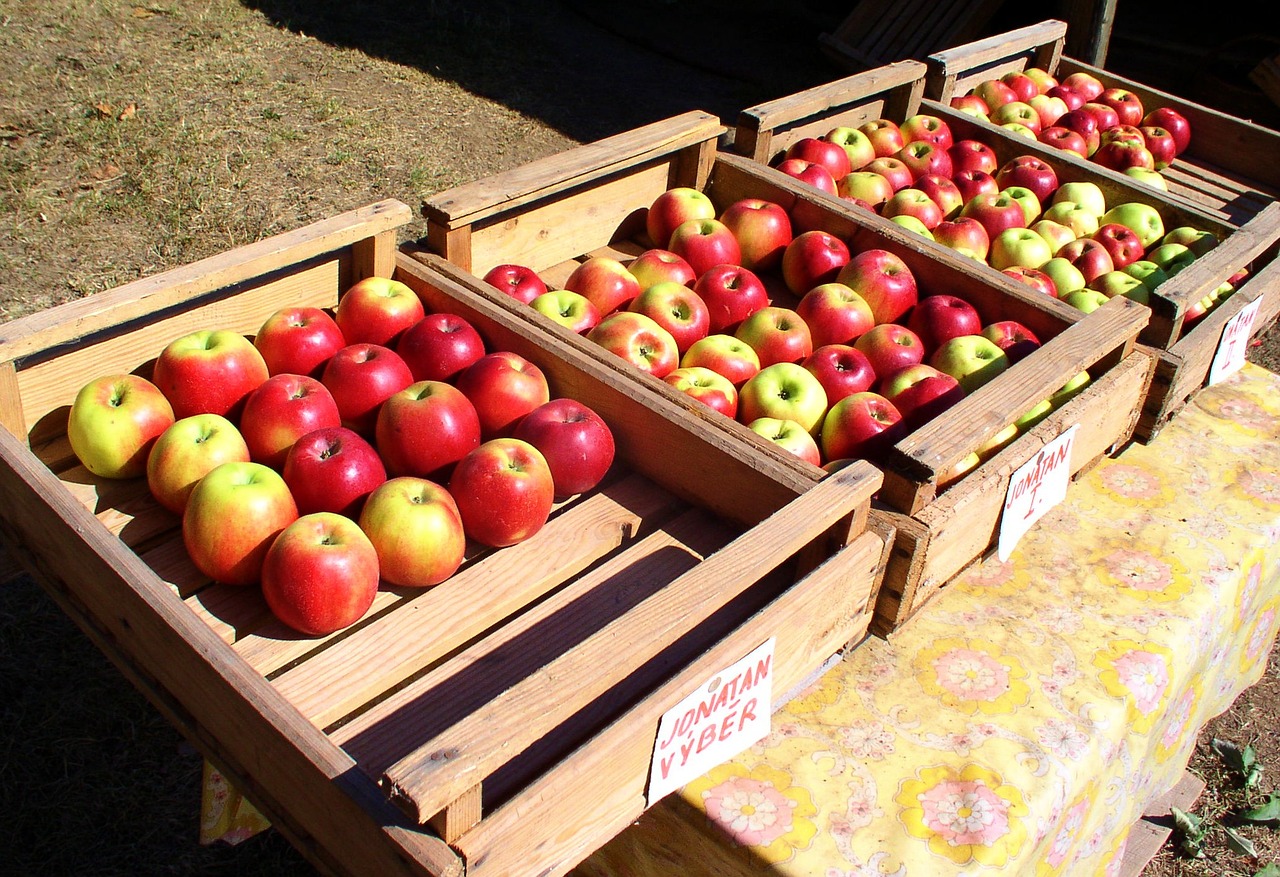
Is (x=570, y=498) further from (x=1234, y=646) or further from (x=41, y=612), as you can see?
(x=41, y=612)

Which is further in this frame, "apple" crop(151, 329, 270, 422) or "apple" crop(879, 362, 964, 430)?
"apple" crop(879, 362, 964, 430)

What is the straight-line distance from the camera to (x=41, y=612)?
2.98 meters

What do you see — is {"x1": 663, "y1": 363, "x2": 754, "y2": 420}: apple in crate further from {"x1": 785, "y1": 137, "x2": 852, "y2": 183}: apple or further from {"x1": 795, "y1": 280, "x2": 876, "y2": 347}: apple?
{"x1": 785, "y1": 137, "x2": 852, "y2": 183}: apple

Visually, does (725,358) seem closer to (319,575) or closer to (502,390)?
(502,390)

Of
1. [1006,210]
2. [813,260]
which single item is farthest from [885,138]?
[813,260]

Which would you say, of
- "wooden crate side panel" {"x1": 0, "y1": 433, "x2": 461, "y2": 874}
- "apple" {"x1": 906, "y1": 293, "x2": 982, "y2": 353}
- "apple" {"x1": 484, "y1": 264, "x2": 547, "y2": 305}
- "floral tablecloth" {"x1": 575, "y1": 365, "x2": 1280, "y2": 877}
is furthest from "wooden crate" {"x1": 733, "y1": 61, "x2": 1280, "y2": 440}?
"wooden crate side panel" {"x1": 0, "y1": 433, "x2": 461, "y2": 874}

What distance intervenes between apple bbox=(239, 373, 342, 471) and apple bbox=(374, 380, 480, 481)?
108mm

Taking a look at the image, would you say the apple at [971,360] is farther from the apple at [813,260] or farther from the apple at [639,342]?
the apple at [639,342]

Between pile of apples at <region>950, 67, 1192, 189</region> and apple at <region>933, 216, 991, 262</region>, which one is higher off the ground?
pile of apples at <region>950, 67, 1192, 189</region>

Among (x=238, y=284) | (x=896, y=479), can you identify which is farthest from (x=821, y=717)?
(x=238, y=284)

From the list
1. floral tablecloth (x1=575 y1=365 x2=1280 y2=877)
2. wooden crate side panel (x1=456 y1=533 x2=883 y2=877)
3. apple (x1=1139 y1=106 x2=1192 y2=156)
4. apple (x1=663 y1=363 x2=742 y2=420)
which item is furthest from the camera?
apple (x1=1139 y1=106 x2=1192 y2=156)

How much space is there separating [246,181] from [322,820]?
429 centimetres

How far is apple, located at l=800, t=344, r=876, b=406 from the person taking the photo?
213 centimetres

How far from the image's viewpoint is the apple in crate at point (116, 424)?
5.71 feet
